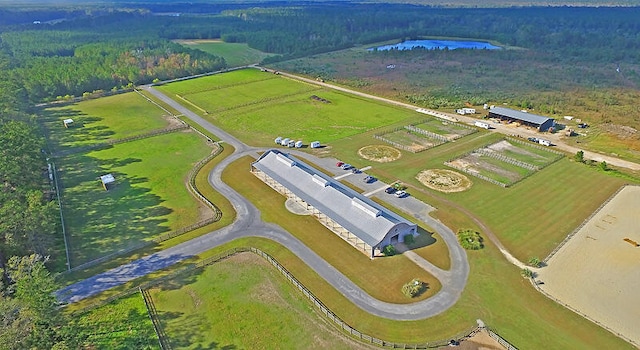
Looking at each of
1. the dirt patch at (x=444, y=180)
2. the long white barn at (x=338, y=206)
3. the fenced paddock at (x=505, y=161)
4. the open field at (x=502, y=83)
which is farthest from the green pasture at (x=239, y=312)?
the open field at (x=502, y=83)

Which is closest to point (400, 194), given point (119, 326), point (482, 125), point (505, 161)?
point (505, 161)

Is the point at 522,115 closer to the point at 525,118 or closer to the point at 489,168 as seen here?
the point at 525,118

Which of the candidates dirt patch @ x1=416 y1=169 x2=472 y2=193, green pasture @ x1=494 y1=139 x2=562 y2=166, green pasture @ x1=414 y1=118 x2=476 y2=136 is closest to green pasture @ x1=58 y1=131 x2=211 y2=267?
dirt patch @ x1=416 y1=169 x2=472 y2=193

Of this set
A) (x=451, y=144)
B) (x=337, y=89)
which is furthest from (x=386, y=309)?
(x=337, y=89)

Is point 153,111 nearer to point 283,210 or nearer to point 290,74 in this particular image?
point 290,74

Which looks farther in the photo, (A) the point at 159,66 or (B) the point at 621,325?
(A) the point at 159,66

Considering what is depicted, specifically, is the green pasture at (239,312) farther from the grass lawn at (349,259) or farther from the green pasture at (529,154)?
the green pasture at (529,154)

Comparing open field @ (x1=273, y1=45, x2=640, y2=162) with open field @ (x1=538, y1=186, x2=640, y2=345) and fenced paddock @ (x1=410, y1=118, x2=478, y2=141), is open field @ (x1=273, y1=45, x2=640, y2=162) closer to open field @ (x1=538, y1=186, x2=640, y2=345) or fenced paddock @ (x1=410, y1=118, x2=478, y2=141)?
fenced paddock @ (x1=410, y1=118, x2=478, y2=141)
